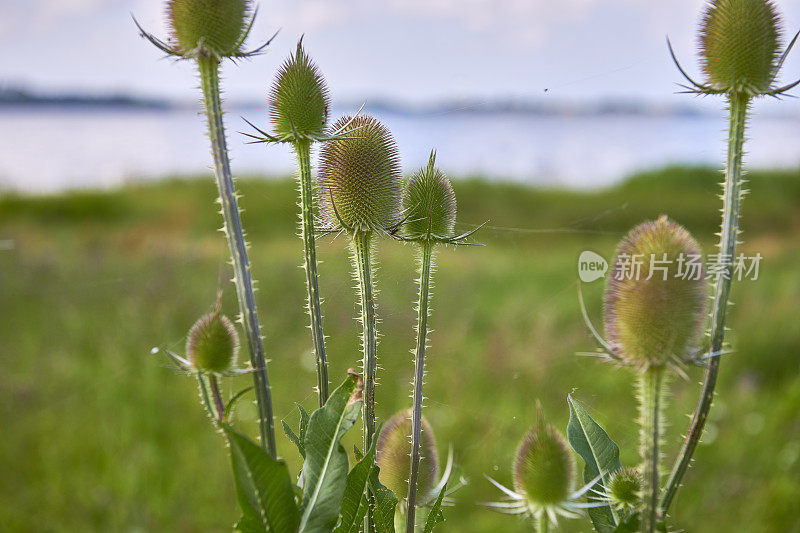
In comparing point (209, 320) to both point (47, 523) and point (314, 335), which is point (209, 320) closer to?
point (314, 335)

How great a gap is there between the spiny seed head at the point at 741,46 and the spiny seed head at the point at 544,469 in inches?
10.7

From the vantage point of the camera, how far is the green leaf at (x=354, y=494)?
41 cm

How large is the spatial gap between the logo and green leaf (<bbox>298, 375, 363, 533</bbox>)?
0.27 meters

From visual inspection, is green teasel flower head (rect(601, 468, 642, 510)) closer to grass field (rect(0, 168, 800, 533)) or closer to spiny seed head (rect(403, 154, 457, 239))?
spiny seed head (rect(403, 154, 457, 239))

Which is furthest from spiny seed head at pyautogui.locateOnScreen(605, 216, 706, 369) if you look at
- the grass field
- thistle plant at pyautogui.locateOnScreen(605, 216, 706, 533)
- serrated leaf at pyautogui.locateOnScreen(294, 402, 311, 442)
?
the grass field

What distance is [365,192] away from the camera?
47 cm

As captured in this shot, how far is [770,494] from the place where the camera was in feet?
5.41

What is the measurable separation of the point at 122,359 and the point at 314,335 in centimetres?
194

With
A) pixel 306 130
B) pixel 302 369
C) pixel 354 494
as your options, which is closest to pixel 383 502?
pixel 354 494

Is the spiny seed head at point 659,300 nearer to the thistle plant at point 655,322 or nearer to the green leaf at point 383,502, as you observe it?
the thistle plant at point 655,322

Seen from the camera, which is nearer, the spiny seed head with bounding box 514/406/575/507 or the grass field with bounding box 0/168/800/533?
the spiny seed head with bounding box 514/406/575/507

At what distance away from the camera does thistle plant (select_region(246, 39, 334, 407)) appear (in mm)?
449

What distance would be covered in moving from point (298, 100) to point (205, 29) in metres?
0.08

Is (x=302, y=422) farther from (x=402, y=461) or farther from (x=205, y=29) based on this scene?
(x=205, y=29)
